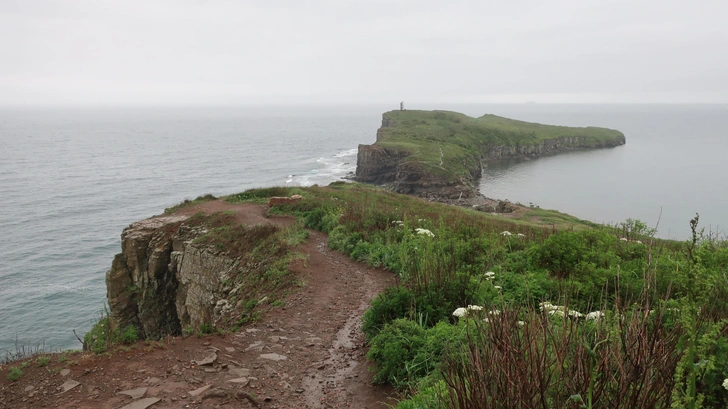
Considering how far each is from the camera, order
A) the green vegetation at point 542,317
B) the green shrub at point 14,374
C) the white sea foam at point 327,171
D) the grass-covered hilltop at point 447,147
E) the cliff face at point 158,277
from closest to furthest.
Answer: the green vegetation at point 542,317, the green shrub at point 14,374, the cliff face at point 158,277, the grass-covered hilltop at point 447,147, the white sea foam at point 327,171

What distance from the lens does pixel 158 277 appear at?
20547 millimetres

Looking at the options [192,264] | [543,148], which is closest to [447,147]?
[543,148]

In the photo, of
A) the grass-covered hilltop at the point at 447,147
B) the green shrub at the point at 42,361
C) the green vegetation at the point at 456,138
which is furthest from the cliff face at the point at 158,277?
the green vegetation at the point at 456,138

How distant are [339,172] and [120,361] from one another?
3058 inches

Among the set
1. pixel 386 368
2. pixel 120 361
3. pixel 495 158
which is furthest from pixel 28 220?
pixel 495 158

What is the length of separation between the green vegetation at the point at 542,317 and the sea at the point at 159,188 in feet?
57.5

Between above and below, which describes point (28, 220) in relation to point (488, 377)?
below

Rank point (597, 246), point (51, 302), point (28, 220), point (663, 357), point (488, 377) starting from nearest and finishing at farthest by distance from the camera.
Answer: point (663, 357) → point (488, 377) → point (597, 246) → point (51, 302) → point (28, 220)

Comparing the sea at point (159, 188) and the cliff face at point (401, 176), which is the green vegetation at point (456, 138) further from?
the sea at point (159, 188)

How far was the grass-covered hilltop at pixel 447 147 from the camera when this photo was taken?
7350cm

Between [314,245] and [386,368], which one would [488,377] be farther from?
[314,245]

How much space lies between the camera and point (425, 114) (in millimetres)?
134750

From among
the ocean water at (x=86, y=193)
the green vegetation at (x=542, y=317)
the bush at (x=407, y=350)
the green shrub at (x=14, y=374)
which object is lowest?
the ocean water at (x=86, y=193)

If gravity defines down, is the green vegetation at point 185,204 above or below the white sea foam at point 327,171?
above
